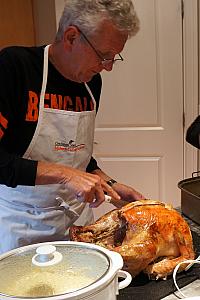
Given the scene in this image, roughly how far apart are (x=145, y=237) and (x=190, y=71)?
5.12 feet

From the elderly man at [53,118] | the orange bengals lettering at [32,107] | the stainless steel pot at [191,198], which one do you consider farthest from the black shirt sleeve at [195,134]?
the orange bengals lettering at [32,107]

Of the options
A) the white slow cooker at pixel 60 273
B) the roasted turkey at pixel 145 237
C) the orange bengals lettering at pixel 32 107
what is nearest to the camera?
the white slow cooker at pixel 60 273

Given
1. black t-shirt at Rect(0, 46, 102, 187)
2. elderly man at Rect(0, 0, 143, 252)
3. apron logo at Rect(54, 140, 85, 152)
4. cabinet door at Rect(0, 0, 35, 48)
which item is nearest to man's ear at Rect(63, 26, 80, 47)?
elderly man at Rect(0, 0, 143, 252)

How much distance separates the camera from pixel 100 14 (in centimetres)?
112

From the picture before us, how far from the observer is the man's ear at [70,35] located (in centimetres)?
118

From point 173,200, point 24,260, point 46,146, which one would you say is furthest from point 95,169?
point 173,200

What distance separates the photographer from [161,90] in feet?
7.84

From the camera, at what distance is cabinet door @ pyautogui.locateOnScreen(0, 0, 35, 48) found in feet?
7.31

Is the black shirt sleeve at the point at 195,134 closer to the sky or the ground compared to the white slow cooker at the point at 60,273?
closer to the sky

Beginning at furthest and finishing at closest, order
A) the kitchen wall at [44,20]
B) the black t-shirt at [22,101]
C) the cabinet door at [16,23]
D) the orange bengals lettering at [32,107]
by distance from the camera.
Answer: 1. the kitchen wall at [44,20]
2. the cabinet door at [16,23]
3. the orange bengals lettering at [32,107]
4. the black t-shirt at [22,101]

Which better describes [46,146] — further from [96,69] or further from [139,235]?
[139,235]

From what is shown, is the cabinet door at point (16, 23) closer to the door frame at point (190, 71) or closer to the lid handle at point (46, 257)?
the door frame at point (190, 71)

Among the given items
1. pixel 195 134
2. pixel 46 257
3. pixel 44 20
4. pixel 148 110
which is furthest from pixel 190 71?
pixel 46 257

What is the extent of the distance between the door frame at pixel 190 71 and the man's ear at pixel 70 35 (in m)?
1.28
